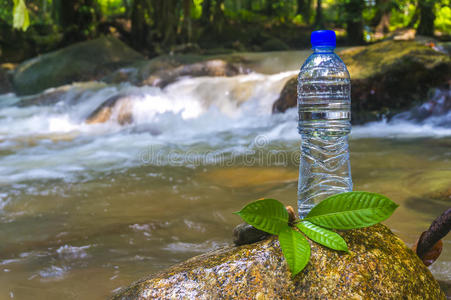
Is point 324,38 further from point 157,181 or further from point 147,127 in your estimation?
point 147,127

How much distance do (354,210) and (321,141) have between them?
2.80ft

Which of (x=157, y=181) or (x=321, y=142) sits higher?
(x=321, y=142)

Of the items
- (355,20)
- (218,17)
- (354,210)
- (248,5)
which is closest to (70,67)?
(218,17)

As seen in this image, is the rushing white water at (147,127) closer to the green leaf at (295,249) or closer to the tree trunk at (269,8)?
the green leaf at (295,249)

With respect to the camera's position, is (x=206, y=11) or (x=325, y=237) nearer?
(x=325, y=237)

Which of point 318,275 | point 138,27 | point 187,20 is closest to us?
point 318,275

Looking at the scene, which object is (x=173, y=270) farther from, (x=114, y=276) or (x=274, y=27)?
(x=274, y=27)

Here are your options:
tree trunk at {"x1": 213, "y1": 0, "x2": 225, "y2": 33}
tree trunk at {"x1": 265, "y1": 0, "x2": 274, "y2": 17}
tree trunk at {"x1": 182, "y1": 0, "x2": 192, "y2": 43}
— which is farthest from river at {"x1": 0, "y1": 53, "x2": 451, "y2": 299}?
tree trunk at {"x1": 265, "y1": 0, "x2": 274, "y2": 17}

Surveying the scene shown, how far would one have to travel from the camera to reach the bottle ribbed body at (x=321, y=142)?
1876 mm

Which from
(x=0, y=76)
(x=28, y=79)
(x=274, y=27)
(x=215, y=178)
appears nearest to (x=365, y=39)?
(x=274, y=27)

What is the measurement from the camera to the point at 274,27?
1970 centimetres

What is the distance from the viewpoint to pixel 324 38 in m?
1.49

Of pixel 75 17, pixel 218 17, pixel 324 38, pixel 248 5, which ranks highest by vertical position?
pixel 248 5

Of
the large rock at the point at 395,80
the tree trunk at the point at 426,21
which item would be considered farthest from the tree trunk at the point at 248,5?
the large rock at the point at 395,80
